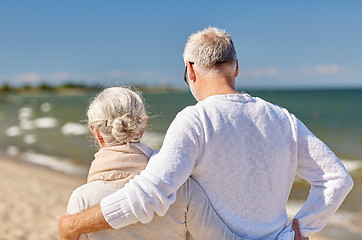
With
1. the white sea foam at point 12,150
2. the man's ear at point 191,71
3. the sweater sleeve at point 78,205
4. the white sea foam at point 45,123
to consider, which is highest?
the man's ear at point 191,71

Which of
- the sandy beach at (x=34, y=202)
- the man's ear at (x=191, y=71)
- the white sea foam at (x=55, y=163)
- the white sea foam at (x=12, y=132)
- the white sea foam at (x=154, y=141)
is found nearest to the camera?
the man's ear at (x=191, y=71)

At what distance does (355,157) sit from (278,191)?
1205 centimetres

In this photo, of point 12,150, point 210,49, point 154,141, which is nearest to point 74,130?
point 12,150

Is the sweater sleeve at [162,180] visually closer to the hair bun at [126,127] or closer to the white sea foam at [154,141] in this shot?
the hair bun at [126,127]

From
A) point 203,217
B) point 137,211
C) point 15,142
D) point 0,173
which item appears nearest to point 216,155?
point 203,217

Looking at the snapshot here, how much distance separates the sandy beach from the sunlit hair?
4.20 metres

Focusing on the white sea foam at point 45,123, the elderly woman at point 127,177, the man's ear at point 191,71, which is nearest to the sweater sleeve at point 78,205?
the elderly woman at point 127,177

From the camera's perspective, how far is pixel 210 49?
1.89 meters

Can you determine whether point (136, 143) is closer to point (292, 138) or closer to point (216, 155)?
point (216, 155)

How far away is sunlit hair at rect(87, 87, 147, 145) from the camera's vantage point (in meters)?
1.89

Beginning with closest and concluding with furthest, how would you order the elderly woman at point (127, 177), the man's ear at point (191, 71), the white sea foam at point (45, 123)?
the elderly woman at point (127, 177) → the man's ear at point (191, 71) → the white sea foam at point (45, 123)

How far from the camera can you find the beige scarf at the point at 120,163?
190cm

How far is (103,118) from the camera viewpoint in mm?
1913

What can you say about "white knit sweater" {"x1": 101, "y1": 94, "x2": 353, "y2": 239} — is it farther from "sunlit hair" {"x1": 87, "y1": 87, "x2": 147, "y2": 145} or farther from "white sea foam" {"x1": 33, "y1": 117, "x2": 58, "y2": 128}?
"white sea foam" {"x1": 33, "y1": 117, "x2": 58, "y2": 128}
